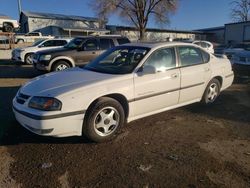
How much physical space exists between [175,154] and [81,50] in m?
7.41

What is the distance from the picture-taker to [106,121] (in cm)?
420

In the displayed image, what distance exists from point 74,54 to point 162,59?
5957 millimetres

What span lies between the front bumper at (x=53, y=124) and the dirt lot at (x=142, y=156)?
1.07 ft

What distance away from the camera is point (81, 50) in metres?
10.3

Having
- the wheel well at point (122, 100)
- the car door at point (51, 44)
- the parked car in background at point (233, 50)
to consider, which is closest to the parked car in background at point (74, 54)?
the parked car in background at point (233, 50)

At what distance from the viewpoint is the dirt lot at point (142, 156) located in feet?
10.4

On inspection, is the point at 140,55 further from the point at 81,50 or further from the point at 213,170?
the point at 81,50

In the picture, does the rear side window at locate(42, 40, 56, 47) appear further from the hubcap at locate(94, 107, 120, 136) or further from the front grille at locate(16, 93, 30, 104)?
the hubcap at locate(94, 107, 120, 136)

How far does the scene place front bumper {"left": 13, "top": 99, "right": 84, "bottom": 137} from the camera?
3.67 metres

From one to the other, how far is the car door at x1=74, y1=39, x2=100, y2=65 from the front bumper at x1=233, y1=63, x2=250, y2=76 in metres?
5.47

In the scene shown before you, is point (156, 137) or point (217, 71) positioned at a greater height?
point (217, 71)

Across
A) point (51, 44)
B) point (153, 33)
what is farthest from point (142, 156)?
point (153, 33)

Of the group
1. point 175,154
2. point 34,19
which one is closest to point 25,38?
point 34,19

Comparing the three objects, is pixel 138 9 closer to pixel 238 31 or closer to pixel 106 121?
pixel 238 31
